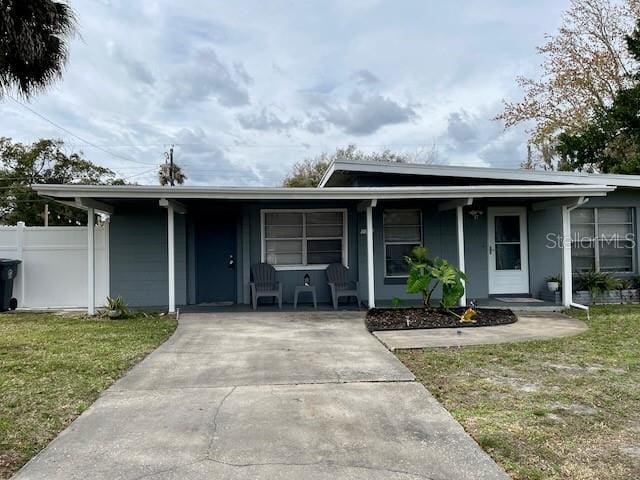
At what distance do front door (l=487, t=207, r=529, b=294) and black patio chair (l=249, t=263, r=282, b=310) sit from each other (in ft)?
15.6

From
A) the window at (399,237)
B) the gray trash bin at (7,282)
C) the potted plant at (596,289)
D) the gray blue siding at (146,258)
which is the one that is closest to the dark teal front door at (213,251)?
the gray blue siding at (146,258)

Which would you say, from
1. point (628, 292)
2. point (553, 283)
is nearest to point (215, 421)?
point (553, 283)

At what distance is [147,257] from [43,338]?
3.44 metres

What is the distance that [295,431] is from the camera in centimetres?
365

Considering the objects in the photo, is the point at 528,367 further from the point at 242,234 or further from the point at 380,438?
the point at 242,234

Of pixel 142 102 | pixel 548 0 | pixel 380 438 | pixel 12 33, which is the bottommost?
pixel 380 438

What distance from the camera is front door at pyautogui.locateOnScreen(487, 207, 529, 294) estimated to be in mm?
11023

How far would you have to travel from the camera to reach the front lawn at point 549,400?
10.5 feet

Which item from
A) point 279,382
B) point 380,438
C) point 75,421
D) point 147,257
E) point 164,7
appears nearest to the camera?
point 380,438

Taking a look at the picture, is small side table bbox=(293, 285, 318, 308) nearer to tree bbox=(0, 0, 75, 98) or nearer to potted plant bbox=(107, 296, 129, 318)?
potted plant bbox=(107, 296, 129, 318)

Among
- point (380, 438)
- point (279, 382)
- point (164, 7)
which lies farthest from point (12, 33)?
point (380, 438)

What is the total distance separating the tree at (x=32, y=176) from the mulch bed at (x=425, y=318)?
2331 cm

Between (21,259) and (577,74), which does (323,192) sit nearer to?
(21,259)

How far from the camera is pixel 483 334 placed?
7.36 metres
